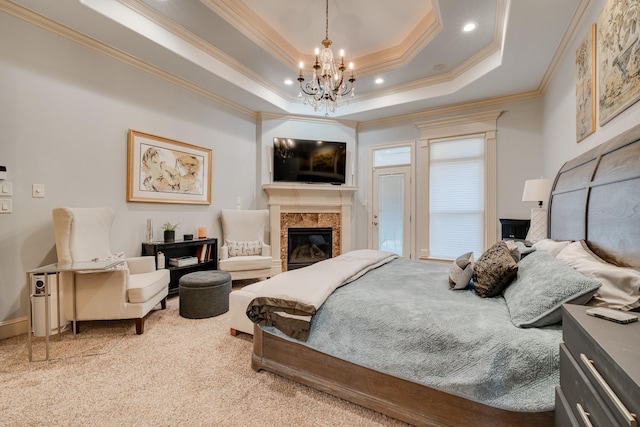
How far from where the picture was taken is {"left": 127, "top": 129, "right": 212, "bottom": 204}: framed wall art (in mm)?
3400

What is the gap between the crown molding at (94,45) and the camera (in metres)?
2.50

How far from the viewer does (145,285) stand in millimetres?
2582

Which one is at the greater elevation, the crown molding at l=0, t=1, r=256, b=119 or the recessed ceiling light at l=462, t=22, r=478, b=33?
the recessed ceiling light at l=462, t=22, r=478, b=33

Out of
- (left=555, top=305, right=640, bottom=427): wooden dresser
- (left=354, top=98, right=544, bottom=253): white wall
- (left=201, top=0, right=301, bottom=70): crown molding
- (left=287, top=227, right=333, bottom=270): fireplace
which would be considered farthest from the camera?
(left=287, top=227, right=333, bottom=270): fireplace

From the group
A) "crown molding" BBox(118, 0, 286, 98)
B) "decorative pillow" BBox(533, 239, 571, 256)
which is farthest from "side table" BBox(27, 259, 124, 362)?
"decorative pillow" BBox(533, 239, 571, 256)

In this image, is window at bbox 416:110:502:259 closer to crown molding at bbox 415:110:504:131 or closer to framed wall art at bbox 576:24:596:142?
crown molding at bbox 415:110:504:131

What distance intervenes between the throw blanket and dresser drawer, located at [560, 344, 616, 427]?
1.10 meters

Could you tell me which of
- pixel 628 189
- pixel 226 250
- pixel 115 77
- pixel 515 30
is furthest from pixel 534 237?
pixel 115 77

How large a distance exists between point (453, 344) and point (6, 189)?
12.0ft

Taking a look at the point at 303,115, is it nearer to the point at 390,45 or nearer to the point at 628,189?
the point at 390,45

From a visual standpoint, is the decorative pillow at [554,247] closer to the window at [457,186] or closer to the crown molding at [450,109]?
the window at [457,186]

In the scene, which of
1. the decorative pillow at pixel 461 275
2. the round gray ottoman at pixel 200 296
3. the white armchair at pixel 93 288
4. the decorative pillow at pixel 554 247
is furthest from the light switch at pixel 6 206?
the decorative pillow at pixel 554 247

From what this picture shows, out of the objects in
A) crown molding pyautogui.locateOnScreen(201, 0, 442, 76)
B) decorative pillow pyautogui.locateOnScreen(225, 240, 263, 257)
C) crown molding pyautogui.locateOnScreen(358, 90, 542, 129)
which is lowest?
decorative pillow pyautogui.locateOnScreen(225, 240, 263, 257)

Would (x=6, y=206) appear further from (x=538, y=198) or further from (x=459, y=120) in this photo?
(x=459, y=120)
